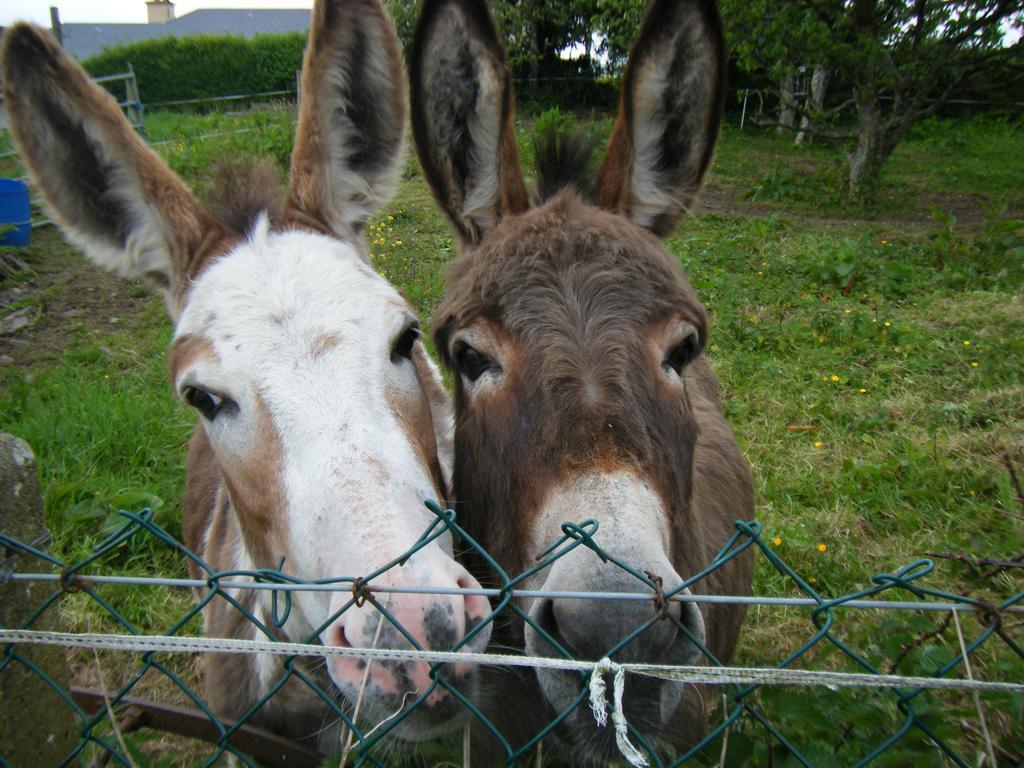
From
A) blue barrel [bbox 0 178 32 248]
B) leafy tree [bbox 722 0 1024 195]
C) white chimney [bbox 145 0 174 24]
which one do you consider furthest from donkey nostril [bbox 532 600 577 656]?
white chimney [bbox 145 0 174 24]

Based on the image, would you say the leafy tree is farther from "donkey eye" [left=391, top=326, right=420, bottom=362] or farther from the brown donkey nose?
the brown donkey nose

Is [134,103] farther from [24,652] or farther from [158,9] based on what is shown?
[158,9]

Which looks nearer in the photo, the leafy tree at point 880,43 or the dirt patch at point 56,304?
the dirt patch at point 56,304

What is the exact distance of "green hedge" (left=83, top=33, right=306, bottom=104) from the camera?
29.3 m

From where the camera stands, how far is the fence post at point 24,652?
1.55 meters

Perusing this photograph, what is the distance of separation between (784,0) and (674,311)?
1092cm

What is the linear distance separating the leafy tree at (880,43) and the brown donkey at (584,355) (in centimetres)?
944

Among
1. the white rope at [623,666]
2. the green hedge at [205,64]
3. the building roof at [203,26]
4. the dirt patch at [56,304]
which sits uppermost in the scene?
the building roof at [203,26]

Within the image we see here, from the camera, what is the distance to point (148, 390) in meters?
5.52

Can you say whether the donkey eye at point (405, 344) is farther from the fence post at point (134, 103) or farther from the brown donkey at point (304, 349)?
the fence post at point (134, 103)

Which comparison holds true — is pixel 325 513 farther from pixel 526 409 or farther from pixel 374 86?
pixel 374 86

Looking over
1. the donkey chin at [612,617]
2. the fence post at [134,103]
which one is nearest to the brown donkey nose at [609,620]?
the donkey chin at [612,617]

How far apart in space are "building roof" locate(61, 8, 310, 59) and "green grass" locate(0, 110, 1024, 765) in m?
40.1

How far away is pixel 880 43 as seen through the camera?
10562mm
